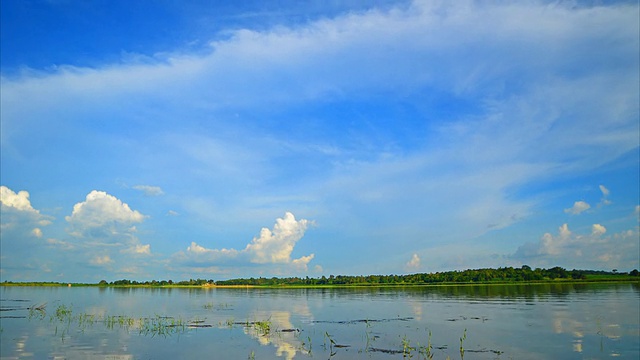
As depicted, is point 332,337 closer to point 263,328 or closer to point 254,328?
point 263,328

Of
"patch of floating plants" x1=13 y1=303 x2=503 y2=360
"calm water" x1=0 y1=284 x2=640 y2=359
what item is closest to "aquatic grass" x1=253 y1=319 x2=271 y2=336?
"patch of floating plants" x1=13 y1=303 x2=503 y2=360

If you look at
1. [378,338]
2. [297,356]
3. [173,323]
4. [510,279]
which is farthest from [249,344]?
[510,279]

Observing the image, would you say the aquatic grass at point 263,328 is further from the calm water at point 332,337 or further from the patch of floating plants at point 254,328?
the calm water at point 332,337

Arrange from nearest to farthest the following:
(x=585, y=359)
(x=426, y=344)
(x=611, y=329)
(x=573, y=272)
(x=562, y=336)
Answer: (x=585, y=359)
(x=426, y=344)
(x=562, y=336)
(x=611, y=329)
(x=573, y=272)

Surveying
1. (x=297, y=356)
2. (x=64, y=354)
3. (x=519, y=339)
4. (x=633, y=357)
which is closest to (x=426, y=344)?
(x=519, y=339)

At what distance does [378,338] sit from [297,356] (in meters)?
9.11

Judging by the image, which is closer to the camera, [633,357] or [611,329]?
[633,357]

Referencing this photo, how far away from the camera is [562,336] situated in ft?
111

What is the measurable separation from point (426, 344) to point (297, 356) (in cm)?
960

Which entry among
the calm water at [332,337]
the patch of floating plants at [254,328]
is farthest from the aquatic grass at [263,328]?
the calm water at [332,337]

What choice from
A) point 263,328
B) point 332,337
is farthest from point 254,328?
point 332,337

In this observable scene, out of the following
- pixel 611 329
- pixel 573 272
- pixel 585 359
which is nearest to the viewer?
pixel 585 359

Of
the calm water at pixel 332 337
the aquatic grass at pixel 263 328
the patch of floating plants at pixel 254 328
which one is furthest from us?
the aquatic grass at pixel 263 328

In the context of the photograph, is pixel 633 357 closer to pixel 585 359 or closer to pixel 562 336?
pixel 585 359
